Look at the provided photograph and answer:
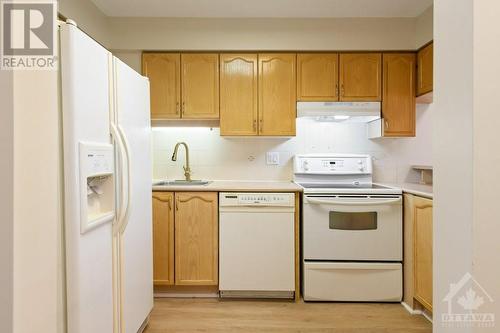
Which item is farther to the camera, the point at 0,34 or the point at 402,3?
the point at 402,3

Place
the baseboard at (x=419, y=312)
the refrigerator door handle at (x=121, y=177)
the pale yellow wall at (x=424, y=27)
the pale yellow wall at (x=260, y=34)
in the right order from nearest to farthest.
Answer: the refrigerator door handle at (x=121, y=177), the baseboard at (x=419, y=312), the pale yellow wall at (x=424, y=27), the pale yellow wall at (x=260, y=34)

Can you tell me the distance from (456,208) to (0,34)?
1.30m

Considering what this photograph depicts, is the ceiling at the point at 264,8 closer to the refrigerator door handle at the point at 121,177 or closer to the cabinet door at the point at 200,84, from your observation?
the cabinet door at the point at 200,84

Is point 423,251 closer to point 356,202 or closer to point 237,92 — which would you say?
point 356,202

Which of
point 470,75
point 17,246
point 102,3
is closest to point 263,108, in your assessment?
point 102,3

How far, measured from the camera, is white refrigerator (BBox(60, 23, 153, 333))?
118 cm

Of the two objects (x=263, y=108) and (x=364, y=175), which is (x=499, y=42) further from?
(x=364, y=175)

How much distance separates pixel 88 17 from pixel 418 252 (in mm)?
3073

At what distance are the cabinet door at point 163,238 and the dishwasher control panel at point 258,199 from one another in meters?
0.45

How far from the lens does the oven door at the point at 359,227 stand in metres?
2.33

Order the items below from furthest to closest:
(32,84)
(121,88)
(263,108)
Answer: (263,108), (121,88), (32,84)

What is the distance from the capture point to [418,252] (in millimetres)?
2146

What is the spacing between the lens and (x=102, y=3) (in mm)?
2414

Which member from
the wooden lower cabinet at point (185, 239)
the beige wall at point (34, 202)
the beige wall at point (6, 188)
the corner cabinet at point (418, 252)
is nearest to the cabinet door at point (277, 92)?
the wooden lower cabinet at point (185, 239)
